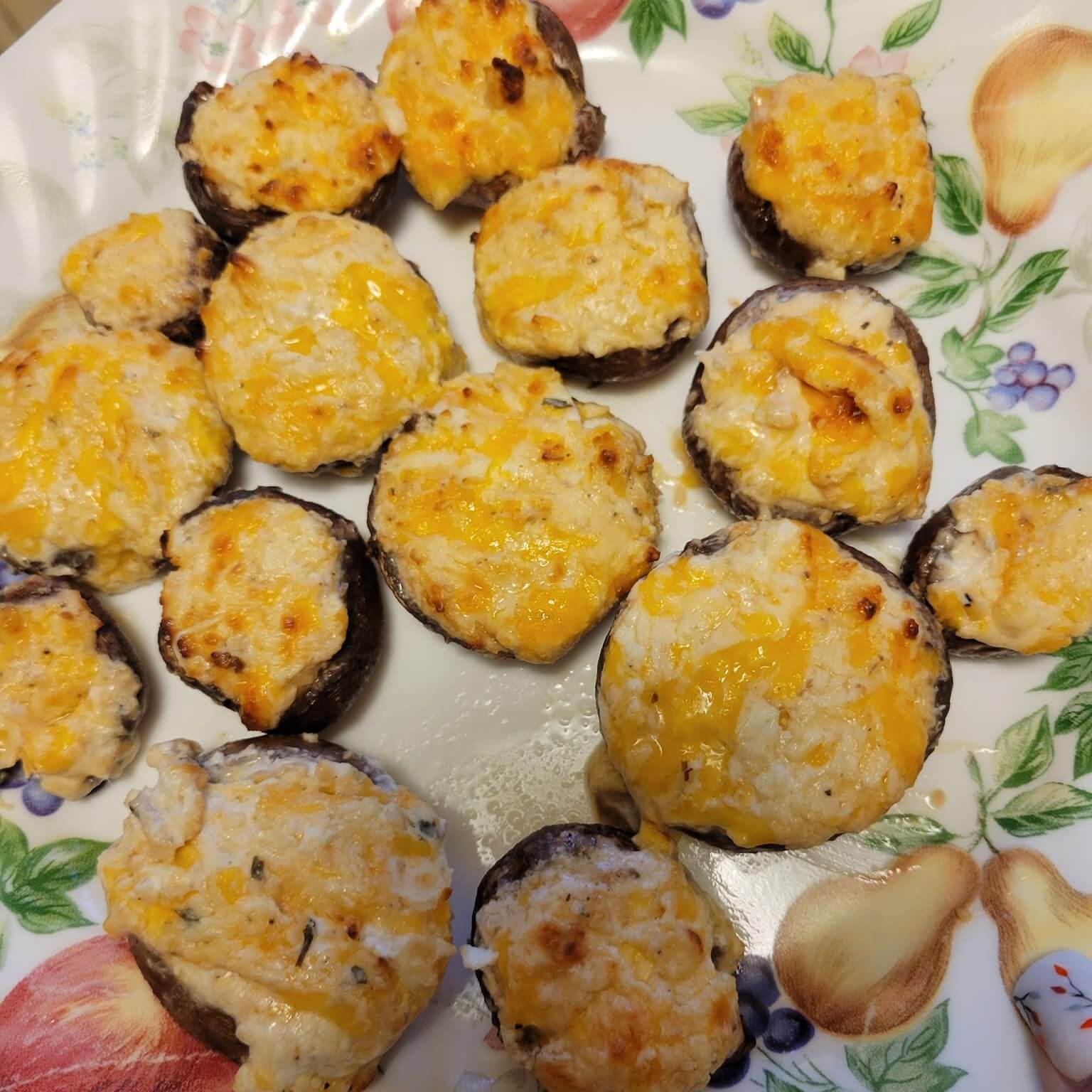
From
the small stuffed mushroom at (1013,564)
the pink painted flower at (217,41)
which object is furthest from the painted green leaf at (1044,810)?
the pink painted flower at (217,41)

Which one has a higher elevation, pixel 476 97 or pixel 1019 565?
pixel 476 97

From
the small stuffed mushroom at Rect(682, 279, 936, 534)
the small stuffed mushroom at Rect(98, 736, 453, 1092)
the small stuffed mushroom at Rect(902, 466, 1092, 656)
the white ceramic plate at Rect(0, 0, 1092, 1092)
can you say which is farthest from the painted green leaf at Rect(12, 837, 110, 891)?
the small stuffed mushroom at Rect(902, 466, 1092, 656)

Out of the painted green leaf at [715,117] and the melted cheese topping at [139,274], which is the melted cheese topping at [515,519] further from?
the painted green leaf at [715,117]

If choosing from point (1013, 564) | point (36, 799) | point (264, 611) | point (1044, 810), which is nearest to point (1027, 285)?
point (1013, 564)

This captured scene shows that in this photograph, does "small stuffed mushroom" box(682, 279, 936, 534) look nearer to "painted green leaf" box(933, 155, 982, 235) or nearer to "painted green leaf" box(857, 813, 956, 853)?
Answer: "painted green leaf" box(933, 155, 982, 235)

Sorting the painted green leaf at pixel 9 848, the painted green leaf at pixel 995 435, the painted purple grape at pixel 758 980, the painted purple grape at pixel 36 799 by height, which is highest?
the painted purple grape at pixel 36 799

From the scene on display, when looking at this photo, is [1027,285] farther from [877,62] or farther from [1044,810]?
[1044,810]
